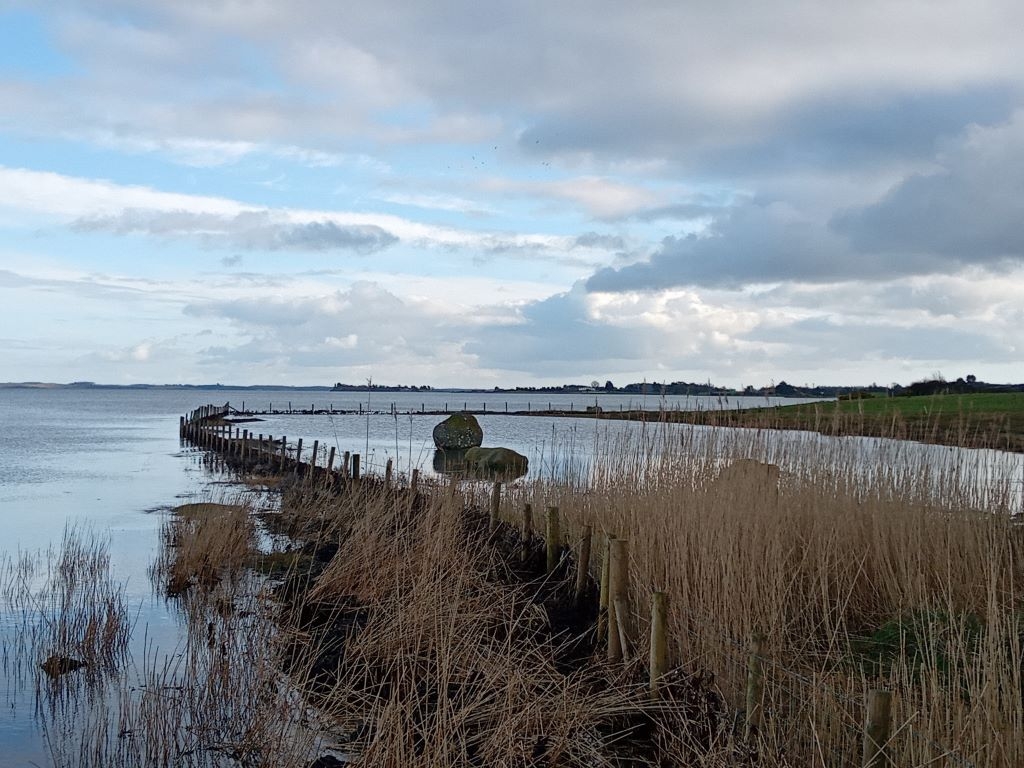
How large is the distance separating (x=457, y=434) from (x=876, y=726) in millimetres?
36361

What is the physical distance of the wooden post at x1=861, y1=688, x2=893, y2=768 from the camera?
3852 mm

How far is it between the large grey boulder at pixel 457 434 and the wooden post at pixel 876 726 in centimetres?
3522

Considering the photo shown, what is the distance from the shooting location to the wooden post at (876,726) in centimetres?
385

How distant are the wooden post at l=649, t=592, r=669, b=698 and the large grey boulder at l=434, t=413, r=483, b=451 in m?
33.2

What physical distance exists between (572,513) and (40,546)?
1011 centimetres

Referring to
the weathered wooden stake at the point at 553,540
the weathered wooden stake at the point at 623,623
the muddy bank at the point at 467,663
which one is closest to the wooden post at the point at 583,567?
the muddy bank at the point at 467,663

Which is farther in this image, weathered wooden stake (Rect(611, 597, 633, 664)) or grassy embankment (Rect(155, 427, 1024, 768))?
weathered wooden stake (Rect(611, 597, 633, 664))

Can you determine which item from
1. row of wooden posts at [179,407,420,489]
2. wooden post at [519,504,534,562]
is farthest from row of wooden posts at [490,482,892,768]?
row of wooden posts at [179,407,420,489]

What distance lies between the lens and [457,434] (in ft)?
131

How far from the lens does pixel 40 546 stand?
1593cm

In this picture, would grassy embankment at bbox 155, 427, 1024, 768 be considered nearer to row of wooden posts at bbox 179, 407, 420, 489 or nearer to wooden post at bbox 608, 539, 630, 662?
wooden post at bbox 608, 539, 630, 662

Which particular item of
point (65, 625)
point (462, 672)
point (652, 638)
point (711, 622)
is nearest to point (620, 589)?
point (711, 622)

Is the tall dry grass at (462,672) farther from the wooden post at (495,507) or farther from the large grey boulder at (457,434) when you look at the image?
the large grey boulder at (457,434)

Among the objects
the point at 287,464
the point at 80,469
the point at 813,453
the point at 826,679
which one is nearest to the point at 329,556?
the point at 813,453
